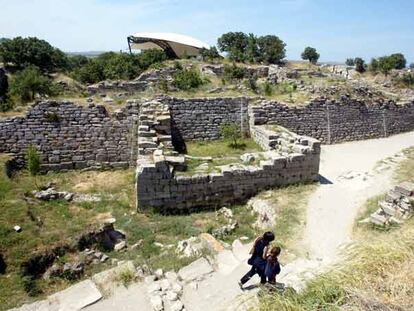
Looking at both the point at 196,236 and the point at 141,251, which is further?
the point at 196,236

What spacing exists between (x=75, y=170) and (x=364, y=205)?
407 inches

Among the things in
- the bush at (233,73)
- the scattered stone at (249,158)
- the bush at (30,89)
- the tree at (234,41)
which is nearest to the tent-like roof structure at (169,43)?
the tree at (234,41)

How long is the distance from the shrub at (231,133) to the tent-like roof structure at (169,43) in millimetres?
29375

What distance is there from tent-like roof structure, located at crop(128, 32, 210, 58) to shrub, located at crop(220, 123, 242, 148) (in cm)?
2938

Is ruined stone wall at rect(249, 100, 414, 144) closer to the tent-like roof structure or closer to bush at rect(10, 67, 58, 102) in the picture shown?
bush at rect(10, 67, 58, 102)

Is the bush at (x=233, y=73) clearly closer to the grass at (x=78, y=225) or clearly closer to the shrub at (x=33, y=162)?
the grass at (x=78, y=225)

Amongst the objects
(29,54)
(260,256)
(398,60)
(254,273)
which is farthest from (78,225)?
(398,60)

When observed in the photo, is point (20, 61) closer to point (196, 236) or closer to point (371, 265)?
point (196, 236)

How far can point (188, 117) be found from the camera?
16328 millimetres

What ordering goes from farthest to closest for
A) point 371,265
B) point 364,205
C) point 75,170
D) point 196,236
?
point 75,170 < point 364,205 < point 196,236 < point 371,265

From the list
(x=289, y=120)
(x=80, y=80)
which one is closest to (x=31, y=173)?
(x=289, y=120)

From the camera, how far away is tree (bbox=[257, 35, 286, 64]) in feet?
140

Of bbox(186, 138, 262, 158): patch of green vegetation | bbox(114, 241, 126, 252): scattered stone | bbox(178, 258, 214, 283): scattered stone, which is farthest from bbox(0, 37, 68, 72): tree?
bbox(178, 258, 214, 283): scattered stone

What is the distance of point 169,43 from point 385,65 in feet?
80.3
